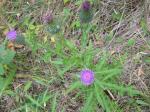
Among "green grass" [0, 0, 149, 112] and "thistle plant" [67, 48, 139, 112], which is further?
"green grass" [0, 0, 149, 112]

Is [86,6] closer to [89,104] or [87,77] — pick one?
[87,77]

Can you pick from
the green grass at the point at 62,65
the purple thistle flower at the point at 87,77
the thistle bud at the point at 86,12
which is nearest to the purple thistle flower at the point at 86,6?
the thistle bud at the point at 86,12

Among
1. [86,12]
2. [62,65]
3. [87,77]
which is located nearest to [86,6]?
[86,12]

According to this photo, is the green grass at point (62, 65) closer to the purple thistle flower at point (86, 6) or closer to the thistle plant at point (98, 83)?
the thistle plant at point (98, 83)

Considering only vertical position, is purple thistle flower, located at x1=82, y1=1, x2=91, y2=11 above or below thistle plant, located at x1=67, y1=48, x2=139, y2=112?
above

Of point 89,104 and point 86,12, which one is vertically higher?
point 86,12

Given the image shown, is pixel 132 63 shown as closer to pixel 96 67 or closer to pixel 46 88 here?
pixel 96 67

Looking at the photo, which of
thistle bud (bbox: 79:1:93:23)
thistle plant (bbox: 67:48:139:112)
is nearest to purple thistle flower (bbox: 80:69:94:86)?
thistle plant (bbox: 67:48:139:112)

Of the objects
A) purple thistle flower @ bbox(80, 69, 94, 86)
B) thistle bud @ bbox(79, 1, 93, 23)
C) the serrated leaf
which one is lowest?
the serrated leaf

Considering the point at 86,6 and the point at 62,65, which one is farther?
the point at 62,65

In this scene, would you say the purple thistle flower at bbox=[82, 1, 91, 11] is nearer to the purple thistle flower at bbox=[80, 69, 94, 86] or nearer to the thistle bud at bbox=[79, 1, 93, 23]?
the thistle bud at bbox=[79, 1, 93, 23]

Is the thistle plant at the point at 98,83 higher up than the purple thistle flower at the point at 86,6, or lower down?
lower down
